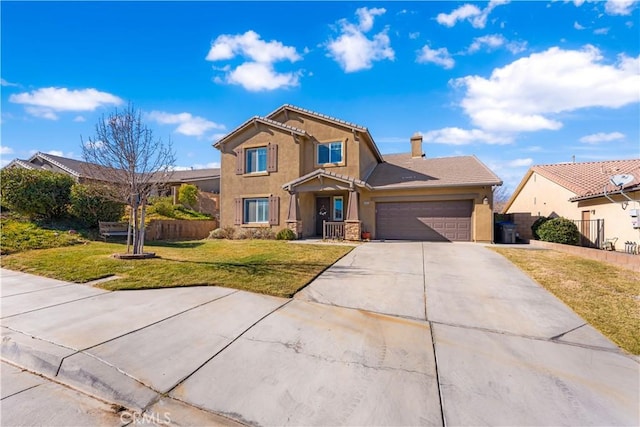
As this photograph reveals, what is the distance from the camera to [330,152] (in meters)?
16.7

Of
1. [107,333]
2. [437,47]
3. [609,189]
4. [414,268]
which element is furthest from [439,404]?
[609,189]

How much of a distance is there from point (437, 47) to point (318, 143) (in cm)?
788

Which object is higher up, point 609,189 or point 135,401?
point 609,189

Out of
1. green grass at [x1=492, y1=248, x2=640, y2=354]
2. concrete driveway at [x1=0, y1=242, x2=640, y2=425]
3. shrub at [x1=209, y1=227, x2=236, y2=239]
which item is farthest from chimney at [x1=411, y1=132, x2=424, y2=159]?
concrete driveway at [x1=0, y1=242, x2=640, y2=425]

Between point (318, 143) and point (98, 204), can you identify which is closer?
point (98, 204)

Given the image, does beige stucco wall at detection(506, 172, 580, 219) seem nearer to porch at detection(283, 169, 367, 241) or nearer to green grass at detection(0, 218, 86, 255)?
porch at detection(283, 169, 367, 241)

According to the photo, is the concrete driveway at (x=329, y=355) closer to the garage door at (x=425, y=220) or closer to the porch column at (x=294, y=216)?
the porch column at (x=294, y=216)

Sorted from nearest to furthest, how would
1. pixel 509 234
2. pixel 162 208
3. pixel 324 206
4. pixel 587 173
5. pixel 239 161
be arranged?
pixel 509 234 → pixel 587 173 → pixel 324 206 → pixel 239 161 → pixel 162 208

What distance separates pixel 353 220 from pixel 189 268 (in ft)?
28.2

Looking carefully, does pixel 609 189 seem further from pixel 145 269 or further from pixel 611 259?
pixel 145 269

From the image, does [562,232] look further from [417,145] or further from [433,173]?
[417,145]

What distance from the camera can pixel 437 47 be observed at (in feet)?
36.0

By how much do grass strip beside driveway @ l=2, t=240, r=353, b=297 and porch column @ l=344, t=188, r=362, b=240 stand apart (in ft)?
13.6

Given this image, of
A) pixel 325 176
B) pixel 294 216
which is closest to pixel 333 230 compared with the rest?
pixel 294 216
